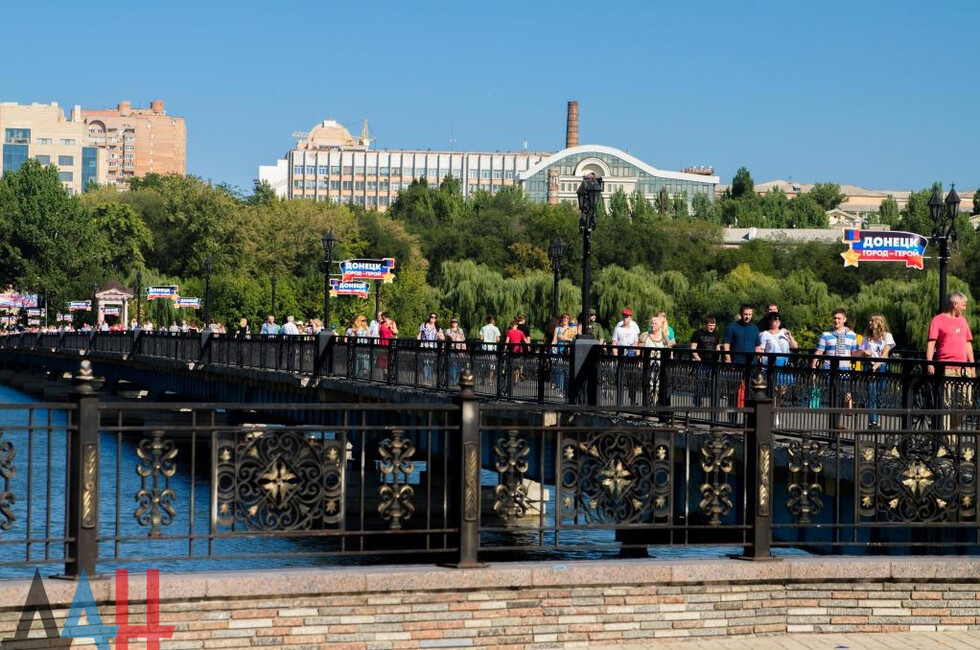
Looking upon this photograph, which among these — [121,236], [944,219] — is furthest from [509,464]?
[121,236]

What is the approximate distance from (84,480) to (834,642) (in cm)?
505

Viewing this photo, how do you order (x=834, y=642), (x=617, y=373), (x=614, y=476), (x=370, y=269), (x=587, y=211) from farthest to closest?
(x=370, y=269) < (x=587, y=211) < (x=617, y=373) < (x=614, y=476) < (x=834, y=642)

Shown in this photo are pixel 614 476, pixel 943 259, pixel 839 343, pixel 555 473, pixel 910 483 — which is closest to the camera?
pixel 614 476

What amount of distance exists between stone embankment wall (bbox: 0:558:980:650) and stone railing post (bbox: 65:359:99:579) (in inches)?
7.3

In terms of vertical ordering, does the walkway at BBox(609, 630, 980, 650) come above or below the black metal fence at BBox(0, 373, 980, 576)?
below

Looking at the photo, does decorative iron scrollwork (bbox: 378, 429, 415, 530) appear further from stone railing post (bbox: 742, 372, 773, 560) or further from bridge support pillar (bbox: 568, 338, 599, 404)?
bridge support pillar (bbox: 568, 338, 599, 404)

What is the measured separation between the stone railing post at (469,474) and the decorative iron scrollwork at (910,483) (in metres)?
2.86

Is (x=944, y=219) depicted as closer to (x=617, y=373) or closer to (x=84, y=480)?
(x=617, y=373)

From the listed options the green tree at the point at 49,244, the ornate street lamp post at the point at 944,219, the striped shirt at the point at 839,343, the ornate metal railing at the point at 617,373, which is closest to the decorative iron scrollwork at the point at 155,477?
the ornate metal railing at the point at 617,373

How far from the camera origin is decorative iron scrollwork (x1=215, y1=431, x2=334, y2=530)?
9922 mm

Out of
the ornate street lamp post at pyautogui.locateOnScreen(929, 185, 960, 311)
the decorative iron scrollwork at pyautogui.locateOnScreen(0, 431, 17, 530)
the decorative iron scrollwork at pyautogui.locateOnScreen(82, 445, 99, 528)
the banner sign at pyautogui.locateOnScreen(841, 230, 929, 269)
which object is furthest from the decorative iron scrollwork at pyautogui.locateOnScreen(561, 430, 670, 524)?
the banner sign at pyautogui.locateOnScreen(841, 230, 929, 269)

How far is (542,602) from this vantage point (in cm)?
1013

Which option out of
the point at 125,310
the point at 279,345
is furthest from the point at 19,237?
the point at 279,345

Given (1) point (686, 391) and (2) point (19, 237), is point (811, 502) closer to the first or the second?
(1) point (686, 391)
